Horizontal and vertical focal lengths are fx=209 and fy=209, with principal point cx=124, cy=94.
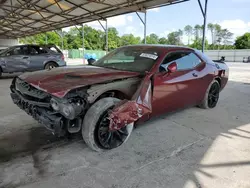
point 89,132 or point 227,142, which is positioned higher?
point 89,132

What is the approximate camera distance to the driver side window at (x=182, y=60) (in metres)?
3.36

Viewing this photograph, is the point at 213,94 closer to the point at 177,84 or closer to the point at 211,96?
the point at 211,96

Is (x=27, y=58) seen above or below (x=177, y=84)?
above

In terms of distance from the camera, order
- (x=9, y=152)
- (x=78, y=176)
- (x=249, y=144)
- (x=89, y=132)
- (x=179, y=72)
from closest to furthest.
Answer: (x=78, y=176), (x=89, y=132), (x=9, y=152), (x=249, y=144), (x=179, y=72)

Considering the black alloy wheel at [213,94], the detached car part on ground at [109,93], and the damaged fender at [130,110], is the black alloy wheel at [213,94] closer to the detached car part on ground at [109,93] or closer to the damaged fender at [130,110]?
the detached car part on ground at [109,93]

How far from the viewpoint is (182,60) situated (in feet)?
12.3

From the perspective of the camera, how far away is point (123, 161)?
2.53m

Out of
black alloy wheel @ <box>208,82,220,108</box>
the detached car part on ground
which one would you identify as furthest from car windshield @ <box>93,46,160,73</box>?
black alloy wheel @ <box>208,82,220,108</box>

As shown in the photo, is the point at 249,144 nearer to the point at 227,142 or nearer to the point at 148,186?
the point at 227,142

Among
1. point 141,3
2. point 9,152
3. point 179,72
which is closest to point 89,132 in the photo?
point 9,152

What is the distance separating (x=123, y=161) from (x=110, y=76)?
1.09m

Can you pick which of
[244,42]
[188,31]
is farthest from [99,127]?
[188,31]

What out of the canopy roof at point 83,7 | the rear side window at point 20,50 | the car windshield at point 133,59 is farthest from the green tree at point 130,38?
the car windshield at point 133,59

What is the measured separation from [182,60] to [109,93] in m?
1.63
